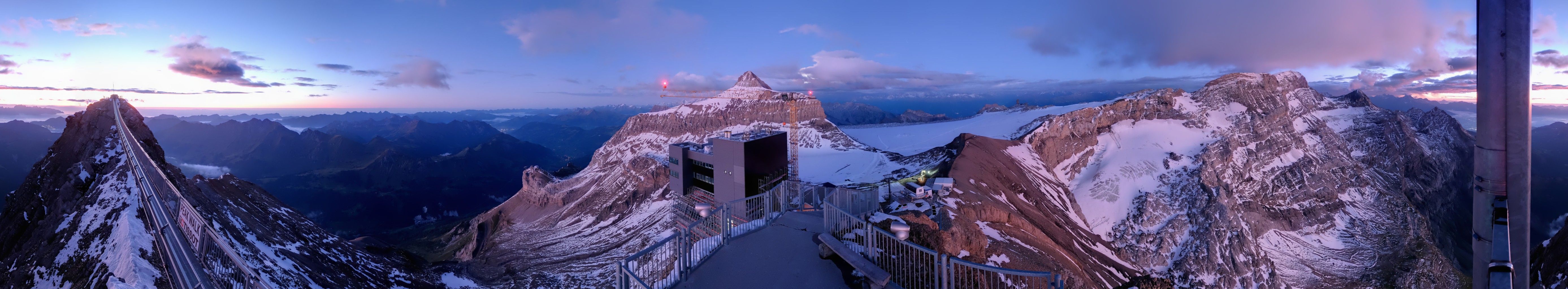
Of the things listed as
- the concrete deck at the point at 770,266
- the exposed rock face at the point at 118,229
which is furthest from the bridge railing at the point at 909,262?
the exposed rock face at the point at 118,229

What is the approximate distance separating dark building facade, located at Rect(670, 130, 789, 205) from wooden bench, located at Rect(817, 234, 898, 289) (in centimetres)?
2516

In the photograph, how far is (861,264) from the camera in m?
10.4

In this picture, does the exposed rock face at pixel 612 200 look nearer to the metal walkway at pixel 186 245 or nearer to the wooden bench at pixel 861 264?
the metal walkway at pixel 186 245

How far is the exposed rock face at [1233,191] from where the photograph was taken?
54219 millimetres

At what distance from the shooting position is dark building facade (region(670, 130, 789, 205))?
38844 mm

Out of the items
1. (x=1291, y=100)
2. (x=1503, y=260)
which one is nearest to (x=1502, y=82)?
(x=1503, y=260)

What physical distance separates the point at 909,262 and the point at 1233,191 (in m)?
118

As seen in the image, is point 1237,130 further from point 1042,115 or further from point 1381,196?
point 1042,115

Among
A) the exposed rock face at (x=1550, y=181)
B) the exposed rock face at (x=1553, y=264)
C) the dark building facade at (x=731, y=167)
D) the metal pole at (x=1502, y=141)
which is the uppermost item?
the metal pole at (x=1502, y=141)

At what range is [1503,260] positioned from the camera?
4.73 meters

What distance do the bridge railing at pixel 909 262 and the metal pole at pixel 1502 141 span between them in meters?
3.52

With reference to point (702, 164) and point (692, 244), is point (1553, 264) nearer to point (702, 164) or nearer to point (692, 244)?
point (692, 244)

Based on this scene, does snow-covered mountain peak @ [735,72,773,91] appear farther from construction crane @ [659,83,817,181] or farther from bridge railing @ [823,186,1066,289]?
bridge railing @ [823,186,1066,289]

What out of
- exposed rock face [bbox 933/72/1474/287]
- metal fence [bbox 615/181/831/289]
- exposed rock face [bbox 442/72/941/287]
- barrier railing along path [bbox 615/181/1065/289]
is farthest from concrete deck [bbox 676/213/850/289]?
exposed rock face [bbox 442/72/941/287]
